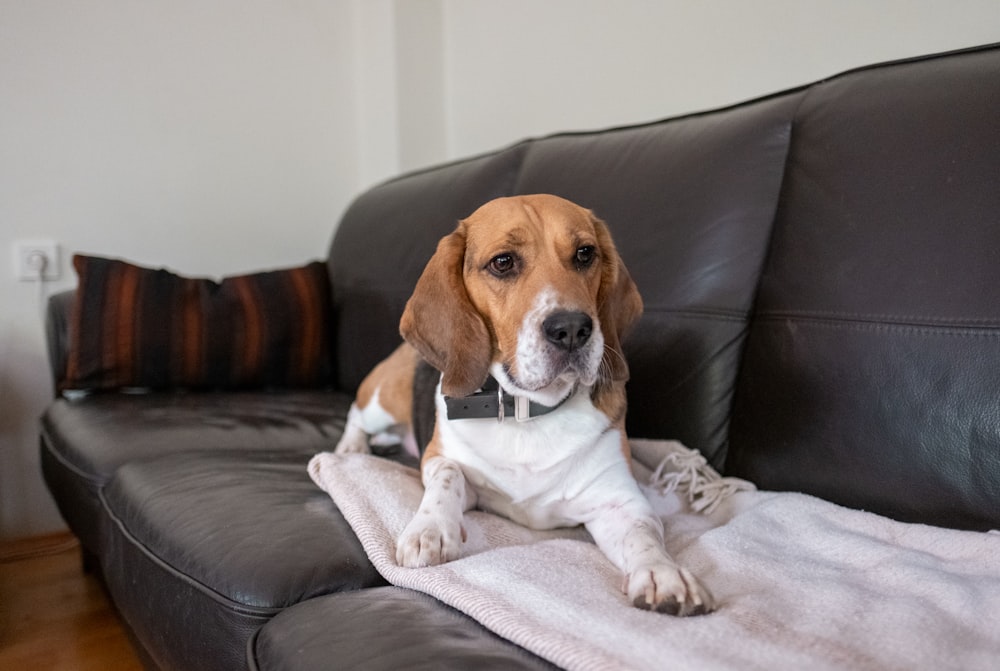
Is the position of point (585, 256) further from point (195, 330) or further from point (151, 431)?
point (195, 330)

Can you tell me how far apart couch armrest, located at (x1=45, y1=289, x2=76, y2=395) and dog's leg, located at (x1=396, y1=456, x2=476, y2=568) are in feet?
6.04

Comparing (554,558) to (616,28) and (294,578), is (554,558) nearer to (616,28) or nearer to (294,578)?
(294,578)

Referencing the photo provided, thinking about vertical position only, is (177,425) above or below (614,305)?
below

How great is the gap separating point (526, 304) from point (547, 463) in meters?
0.31

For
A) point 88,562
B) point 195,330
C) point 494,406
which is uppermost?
point 494,406

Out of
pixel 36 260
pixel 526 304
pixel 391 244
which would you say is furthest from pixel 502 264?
pixel 36 260

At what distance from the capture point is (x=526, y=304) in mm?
1485

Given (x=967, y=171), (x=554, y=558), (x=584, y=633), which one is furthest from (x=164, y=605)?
(x=967, y=171)

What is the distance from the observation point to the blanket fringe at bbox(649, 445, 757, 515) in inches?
64.4

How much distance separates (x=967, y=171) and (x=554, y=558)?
1.05 m

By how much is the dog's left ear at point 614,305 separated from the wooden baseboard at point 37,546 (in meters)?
2.43

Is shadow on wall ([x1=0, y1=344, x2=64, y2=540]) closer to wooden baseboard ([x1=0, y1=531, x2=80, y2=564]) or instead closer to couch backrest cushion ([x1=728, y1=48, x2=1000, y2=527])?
wooden baseboard ([x1=0, y1=531, x2=80, y2=564])

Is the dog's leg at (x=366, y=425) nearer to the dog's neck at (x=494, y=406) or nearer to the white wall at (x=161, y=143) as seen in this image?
the dog's neck at (x=494, y=406)

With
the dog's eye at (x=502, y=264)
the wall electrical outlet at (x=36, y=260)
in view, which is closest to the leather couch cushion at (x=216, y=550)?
the dog's eye at (x=502, y=264)
